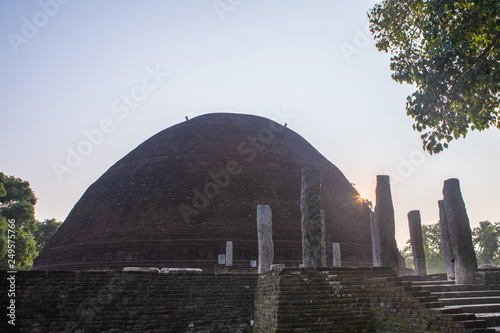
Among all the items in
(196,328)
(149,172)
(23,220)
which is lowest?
(196,328)

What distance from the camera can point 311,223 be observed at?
8.00 metres

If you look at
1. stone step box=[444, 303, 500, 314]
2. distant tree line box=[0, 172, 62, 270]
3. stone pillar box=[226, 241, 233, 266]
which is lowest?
stone step box=[444, 303, 500, 314]

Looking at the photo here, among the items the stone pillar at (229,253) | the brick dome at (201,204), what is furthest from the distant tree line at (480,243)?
the stone pillar at (229,253)

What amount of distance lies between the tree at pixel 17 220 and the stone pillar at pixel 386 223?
674 inches

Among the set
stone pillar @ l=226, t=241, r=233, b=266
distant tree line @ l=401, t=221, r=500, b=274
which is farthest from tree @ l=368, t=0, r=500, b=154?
distant tree line @ l=401, t=221, r=500, b=274

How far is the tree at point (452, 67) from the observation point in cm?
571

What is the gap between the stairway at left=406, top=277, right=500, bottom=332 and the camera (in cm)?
447

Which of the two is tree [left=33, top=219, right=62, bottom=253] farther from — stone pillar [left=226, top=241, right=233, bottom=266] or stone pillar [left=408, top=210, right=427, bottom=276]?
stone pillar [left=408, top=210, right=427, bottom=276]

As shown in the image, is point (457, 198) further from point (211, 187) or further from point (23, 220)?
point (23, 220)

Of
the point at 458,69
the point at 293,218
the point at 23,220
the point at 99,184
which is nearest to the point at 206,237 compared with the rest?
the point at 293,218

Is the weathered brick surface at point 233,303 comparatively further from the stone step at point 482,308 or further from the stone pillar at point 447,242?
the stone pillar at point 447,242

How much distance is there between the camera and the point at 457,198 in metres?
7.75

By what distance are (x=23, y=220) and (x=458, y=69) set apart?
22895 millimetres

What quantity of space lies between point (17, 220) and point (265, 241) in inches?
692
